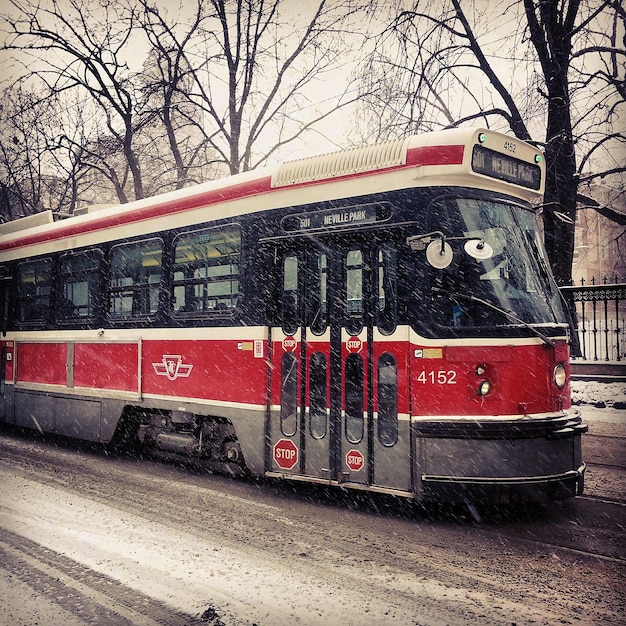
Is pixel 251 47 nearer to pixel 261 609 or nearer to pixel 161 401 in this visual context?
pixel 161 401

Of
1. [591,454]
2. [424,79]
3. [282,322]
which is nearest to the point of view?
[282,322]

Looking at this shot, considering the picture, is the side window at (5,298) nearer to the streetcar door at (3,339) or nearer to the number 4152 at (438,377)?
the streetcar door at (3,339)

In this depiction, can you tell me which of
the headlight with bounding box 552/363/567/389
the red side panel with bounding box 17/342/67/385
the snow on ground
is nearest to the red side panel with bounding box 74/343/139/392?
the red side panel with bounding box 17/342/67/385

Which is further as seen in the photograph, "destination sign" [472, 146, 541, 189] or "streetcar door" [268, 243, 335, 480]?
"streetcar door" [268, 243, 335, 480]

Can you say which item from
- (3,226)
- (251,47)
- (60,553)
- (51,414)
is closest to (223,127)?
(251,47)

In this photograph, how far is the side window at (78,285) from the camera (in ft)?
30.3

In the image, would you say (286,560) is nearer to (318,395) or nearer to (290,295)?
(318,395)

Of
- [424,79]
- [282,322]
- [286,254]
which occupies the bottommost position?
[282,322]

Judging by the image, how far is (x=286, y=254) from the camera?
673 centimetres

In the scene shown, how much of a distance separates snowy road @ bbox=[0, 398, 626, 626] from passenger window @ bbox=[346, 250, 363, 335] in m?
1.74

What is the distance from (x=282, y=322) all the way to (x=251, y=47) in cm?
1461

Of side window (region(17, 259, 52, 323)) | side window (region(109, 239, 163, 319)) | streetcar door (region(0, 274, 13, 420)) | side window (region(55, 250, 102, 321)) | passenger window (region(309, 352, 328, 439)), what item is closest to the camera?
passenger window (region(309, 352, 328, 439))

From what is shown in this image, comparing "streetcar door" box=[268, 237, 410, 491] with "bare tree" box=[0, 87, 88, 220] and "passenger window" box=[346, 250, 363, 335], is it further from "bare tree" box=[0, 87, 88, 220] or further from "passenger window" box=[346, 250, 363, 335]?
"bare tree" box=[0, 87, 88, 220]

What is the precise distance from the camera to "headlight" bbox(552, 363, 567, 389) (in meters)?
5.79
